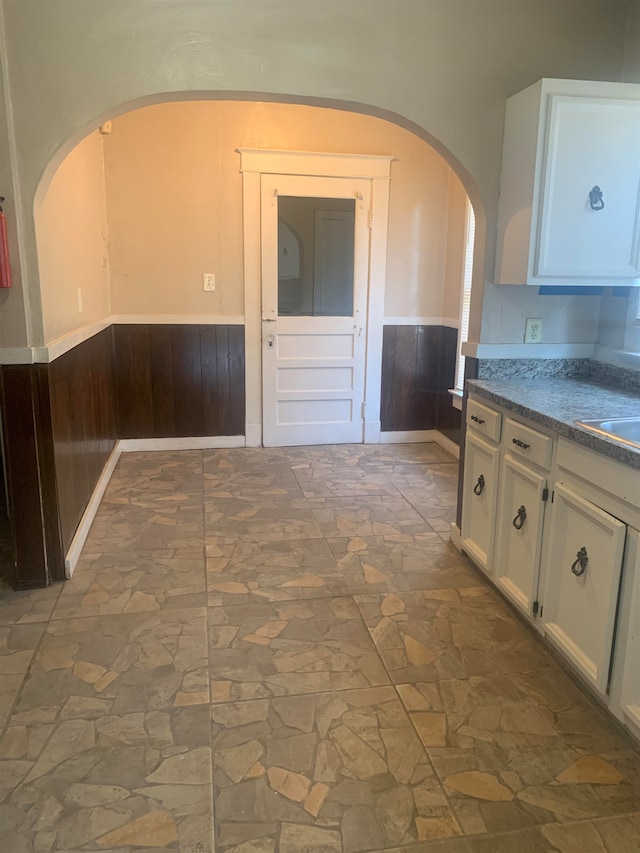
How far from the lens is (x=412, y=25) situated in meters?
2.56

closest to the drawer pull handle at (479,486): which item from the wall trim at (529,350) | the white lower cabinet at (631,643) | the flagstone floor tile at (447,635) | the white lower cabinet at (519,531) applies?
the white lower cabinet at (519,531)

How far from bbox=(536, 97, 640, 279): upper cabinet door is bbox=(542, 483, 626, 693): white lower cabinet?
1.01 metres

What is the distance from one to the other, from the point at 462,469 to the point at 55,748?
2.06m

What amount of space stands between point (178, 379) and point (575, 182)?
10.3 ft

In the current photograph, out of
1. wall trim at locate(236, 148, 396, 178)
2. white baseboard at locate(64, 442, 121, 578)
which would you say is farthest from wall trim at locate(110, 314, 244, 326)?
wall trim at locate(236, 148, 396, 178)

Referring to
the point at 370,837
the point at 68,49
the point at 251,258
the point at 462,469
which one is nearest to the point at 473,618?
the point at 462,469

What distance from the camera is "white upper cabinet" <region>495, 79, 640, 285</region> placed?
246 cm

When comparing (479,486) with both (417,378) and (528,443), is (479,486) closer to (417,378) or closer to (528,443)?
(528,443)

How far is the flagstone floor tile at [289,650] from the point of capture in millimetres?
2123

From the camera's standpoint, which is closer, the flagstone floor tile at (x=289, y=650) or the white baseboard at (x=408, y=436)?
the flagstone floor tile at (x=289, y=650)

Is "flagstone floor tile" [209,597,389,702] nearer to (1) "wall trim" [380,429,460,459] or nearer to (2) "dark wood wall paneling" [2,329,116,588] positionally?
(2) "dark wood wall paneling" [2,329,116,588]

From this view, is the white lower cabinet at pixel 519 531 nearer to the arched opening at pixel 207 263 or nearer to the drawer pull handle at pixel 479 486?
the drawer pull handle at pixel 479 486

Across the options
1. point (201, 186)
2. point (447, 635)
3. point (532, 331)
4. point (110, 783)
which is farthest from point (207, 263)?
point (110, 783)

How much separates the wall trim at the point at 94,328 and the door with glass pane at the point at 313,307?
39 cm
